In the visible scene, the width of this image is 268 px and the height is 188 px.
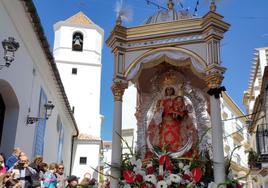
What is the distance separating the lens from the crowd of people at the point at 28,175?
723 cm

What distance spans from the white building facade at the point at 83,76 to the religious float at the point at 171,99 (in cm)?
1893

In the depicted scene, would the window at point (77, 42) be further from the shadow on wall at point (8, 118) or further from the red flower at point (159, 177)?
the red flower at point (159, 177)

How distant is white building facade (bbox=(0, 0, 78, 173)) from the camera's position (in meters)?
10.9

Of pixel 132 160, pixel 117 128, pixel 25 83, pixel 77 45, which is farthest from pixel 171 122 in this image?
pixel 77 45

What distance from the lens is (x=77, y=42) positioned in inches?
1187

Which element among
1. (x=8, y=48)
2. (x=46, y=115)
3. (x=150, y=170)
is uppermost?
(x=8, y=48)

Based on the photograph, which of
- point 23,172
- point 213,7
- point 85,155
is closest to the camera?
point 213,7

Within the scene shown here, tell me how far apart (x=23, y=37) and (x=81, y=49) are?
18.3 meters

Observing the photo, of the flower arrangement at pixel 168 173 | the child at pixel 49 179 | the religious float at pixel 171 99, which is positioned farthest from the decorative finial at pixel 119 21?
the child at pixel 49 179

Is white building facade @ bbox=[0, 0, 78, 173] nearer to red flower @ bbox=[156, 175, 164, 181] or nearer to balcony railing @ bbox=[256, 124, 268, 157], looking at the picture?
red flower @ bbox=[156, 175, 164, 181]

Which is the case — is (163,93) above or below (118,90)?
above

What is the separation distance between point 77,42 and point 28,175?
22.6 meters

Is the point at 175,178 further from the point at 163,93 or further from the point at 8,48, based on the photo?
the point at 8,48

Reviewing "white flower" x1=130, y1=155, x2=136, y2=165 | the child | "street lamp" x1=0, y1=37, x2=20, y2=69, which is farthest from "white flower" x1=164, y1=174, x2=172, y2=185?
"street lamp" x1=0, y1=37, x2=20, y2=69
